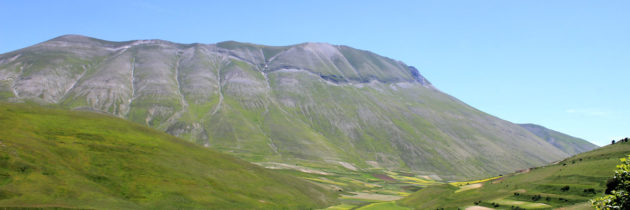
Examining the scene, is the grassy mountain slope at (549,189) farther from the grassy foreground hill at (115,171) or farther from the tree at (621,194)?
the grassy foreground hill at (115,171)

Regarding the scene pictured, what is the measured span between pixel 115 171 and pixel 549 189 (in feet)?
285

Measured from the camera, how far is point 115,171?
78812 mm

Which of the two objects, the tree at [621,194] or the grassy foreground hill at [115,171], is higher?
the tree at [621,194]

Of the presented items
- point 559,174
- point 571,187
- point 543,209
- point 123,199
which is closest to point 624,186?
point 543,209

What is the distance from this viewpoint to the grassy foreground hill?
64562 mm

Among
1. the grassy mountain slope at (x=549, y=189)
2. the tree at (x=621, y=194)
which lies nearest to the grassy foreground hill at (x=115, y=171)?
the grassy mountain slope at (x=549, y=189)

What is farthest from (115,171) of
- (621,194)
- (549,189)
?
(549,189)

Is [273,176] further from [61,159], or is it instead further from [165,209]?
[61,159]

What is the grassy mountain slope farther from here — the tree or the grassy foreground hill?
the grassy foreground hill

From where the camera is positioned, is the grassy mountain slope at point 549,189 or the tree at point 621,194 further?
the grassy mountain slope at point 549,189

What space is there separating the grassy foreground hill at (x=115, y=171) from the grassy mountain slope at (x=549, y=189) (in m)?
36.7

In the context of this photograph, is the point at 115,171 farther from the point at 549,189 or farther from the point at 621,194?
the point at 549,189

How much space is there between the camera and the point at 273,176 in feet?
389

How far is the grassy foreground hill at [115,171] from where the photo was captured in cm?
6456
